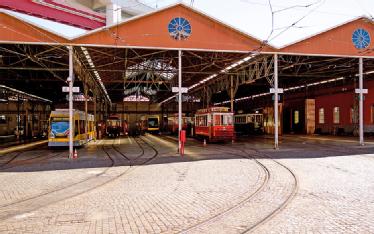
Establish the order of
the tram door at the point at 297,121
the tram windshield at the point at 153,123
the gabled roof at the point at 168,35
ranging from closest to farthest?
the gabled roof at the point at 168,35, the tram door at the point at 297,121, the tram windshield at the point at 153,123

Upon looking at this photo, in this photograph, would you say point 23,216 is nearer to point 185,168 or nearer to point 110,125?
point 185,168

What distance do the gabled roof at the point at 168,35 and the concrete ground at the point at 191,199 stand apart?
8.63 m

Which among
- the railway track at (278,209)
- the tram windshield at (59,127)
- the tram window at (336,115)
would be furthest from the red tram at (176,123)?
the railway track at (278,209)

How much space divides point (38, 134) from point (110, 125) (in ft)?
34.2

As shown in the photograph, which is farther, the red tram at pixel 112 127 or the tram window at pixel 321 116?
the red tram at pixel 112 127

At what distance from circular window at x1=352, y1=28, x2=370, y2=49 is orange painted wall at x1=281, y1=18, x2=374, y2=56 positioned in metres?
0.21

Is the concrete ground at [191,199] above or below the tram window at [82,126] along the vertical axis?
below

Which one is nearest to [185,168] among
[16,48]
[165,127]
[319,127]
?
[16,48]

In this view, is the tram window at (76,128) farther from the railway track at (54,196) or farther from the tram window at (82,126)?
the railway track at (54,196)

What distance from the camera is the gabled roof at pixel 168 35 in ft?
70.7

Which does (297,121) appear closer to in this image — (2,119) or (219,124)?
(219,124)

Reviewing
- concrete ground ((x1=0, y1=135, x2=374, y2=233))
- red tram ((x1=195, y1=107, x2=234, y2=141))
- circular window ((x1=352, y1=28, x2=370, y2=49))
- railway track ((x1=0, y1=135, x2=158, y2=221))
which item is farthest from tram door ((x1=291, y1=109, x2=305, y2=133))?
railway track ((x1=0, y1=135, x2=158, y2=221))

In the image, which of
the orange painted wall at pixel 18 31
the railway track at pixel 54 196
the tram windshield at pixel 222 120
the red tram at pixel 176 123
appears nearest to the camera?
the railway track at pixel 54 196

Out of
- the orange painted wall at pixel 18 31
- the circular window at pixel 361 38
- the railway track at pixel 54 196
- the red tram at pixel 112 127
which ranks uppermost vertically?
the circular window at pixel 361 38
